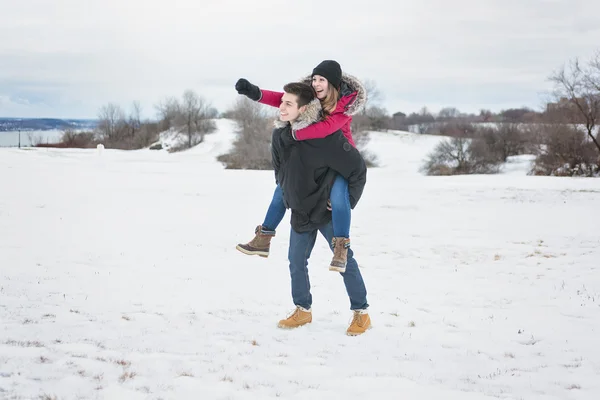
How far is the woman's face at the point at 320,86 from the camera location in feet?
14.4

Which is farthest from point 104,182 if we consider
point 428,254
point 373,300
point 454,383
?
point 454,383

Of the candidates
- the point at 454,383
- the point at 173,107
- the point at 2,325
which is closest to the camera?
the point at 454,383

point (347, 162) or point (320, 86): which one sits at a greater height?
point (320, 86)

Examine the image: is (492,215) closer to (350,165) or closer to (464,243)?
(464,243)

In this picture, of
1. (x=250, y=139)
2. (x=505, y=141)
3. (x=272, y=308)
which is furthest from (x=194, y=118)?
(x=272, y=308)

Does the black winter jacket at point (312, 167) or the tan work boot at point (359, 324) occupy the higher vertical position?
the black winter jacket at point (312, 167)

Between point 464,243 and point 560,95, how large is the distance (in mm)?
31961

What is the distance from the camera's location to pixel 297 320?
16.5 ft

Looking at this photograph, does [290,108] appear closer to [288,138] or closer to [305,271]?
[288,138]

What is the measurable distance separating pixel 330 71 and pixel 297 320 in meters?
2.53

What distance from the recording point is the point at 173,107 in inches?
2712

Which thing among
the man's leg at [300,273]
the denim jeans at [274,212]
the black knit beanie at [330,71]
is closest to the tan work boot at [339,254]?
the man's leg at [300,273]

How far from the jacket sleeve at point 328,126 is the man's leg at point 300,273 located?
3.25 feet

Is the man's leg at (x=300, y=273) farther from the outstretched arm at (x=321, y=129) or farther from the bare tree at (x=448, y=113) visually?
the bare tree at (x=448, y=113)
